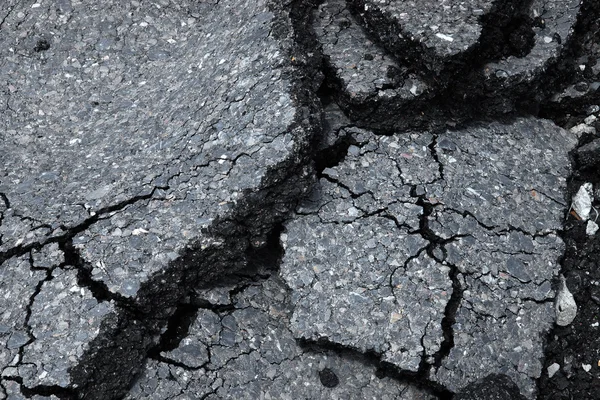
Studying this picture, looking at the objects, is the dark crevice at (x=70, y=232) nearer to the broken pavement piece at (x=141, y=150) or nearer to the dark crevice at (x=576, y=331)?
the broken pavement piece at (x=141, y=150)

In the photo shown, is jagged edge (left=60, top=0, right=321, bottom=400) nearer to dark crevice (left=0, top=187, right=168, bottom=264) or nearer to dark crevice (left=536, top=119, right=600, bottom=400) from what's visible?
dark crevice (left=0, top=187, right=168, bottom=264)

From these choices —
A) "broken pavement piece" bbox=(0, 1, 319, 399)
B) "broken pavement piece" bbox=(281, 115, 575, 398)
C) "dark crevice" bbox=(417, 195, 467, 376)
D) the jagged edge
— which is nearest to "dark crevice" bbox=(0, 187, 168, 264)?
"broken pavement piece" bbox=(0, 1, 319, 399)

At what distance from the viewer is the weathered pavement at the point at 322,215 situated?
2.80m

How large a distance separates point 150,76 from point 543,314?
223 centimetres

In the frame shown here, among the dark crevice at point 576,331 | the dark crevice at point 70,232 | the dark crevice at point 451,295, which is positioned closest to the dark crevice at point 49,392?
the dark crevice at point 70,232

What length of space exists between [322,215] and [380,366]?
66 centimetres

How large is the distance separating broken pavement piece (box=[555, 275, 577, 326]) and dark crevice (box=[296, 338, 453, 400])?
0.59 m

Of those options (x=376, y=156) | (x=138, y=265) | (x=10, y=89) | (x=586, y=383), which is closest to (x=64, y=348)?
(x=138, y=265)

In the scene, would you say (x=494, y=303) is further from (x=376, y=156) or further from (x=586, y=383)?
(x=376, y=156)

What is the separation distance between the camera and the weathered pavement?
280 centimetres

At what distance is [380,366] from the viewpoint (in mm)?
2834

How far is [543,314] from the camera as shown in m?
2.97

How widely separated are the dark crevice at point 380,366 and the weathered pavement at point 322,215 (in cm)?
1

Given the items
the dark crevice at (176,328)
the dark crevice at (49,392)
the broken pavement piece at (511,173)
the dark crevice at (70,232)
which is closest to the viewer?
the dark crevice at (49,392)
